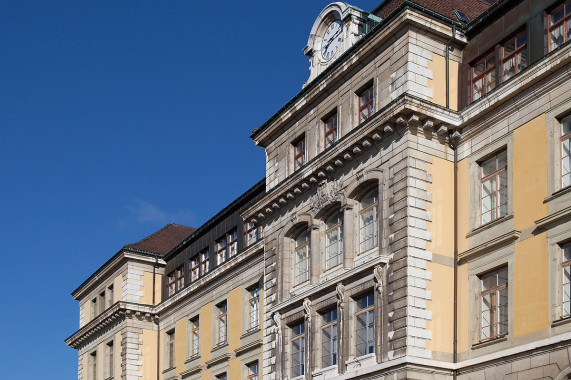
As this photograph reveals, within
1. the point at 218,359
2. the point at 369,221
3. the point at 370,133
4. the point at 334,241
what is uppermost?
the point at 370,133

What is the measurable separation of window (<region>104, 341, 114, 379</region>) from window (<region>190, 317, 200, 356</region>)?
7.22 meters

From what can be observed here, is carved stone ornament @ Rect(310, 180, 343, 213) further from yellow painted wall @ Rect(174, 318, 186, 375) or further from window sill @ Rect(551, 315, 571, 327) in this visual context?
yellow painted wall @ Rect(174, 318, 186, 375)

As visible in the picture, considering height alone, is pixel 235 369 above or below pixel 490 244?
below

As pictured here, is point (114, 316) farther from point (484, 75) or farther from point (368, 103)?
point (484, 75)

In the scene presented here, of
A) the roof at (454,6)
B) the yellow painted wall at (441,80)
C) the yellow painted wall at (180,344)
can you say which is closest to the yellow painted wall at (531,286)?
the yellow painted wall at (441,80)

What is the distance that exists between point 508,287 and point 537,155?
3.54 m

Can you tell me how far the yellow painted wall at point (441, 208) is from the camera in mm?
27578

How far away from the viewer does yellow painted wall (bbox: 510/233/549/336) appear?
2430 centimetres

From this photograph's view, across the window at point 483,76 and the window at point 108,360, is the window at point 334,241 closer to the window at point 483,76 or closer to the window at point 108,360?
the window at point 483,76

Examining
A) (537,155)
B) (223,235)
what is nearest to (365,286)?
(537,155)

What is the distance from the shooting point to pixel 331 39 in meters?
32.8

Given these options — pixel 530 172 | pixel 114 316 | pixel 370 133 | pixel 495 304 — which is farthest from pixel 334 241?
pixel 114 316

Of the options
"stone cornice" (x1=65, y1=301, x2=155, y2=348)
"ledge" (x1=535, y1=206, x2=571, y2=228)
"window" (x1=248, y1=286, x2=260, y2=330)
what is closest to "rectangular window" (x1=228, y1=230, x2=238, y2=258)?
"window" (x1=248, y1=286, x2=260, y2=330)

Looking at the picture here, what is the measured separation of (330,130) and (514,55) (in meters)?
7.16
